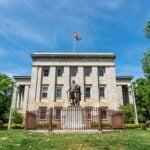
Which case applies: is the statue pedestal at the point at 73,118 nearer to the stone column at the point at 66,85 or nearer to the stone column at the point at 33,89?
the stone column at the point at 66,85

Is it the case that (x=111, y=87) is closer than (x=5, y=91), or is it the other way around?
(x=111, y=87)

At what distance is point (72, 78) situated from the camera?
4844 cm

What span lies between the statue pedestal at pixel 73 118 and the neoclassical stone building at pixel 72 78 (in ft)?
79.0

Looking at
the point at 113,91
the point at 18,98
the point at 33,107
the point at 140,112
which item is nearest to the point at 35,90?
the point at 33,107

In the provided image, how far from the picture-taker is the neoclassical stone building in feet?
153

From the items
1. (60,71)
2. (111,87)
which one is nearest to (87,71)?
(60,71)

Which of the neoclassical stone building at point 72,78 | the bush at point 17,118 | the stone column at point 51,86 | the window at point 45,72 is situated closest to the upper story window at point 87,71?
the neoclassical stone building at point 72,78

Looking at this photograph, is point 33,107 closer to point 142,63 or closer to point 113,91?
point 113,91

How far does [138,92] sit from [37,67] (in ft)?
73.2

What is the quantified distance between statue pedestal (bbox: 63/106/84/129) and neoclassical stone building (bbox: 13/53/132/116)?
24.1 metres

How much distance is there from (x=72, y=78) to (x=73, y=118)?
88.1 ft

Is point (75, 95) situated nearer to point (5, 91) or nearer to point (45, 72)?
point (45, 72)

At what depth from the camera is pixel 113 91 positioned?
155 feet

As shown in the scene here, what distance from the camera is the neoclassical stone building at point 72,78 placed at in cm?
4650
